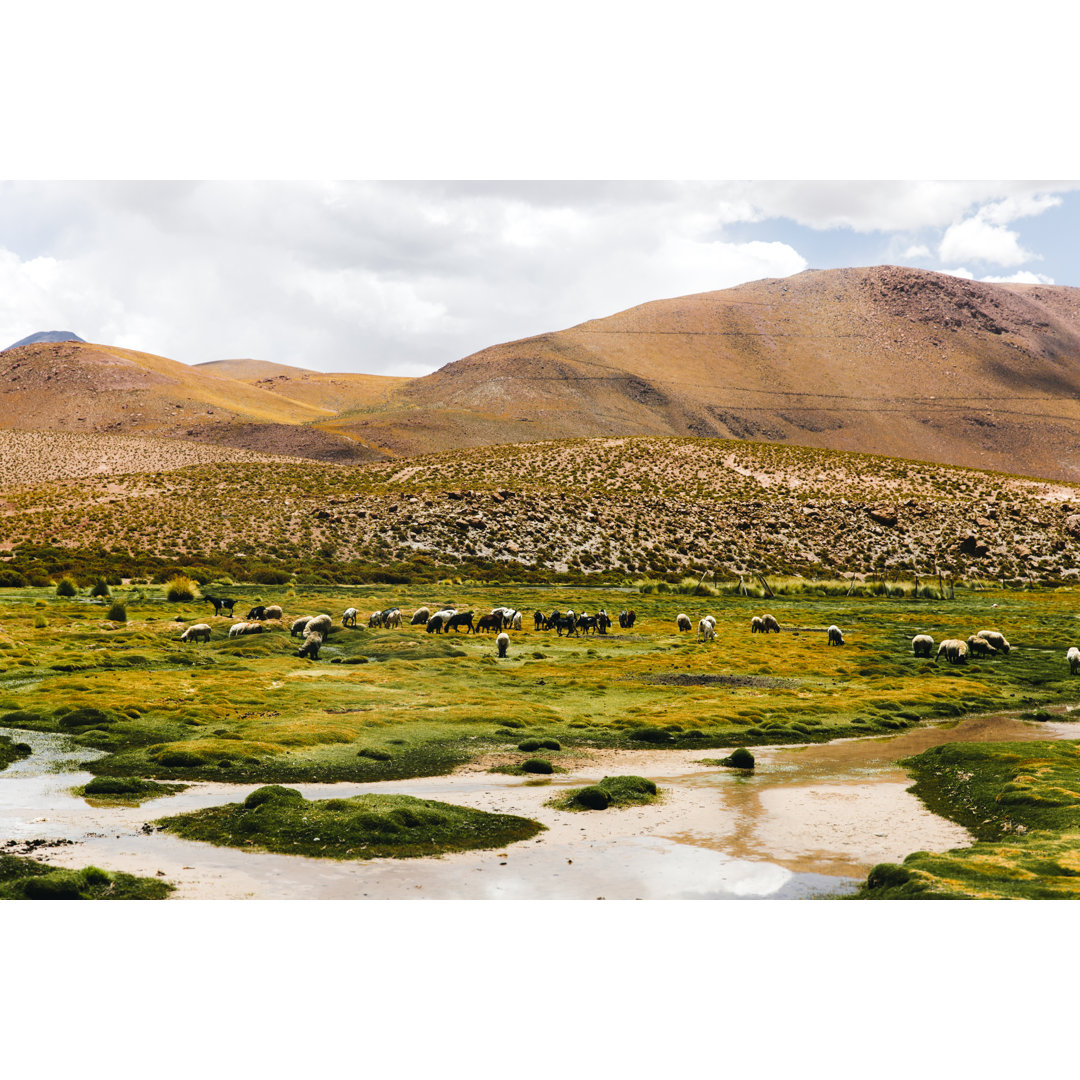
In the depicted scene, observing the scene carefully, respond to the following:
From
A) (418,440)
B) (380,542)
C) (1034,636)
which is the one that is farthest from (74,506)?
(418,440)

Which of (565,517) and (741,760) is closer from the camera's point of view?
(741,760)

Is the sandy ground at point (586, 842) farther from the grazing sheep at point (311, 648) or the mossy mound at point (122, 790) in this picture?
the grazing sheep at point (311, 648)

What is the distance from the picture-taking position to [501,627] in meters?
34.2

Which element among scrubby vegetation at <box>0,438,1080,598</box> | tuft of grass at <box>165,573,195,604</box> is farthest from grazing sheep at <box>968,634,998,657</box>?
tuft of grass at <box>165,573,195,604</box>

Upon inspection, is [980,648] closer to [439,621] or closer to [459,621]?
[459,621]

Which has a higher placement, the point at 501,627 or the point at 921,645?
the point at 501,627

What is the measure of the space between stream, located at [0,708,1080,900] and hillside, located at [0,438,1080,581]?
44056 mm

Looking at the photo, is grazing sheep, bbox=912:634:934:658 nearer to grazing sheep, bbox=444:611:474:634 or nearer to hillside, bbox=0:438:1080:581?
grazing sheep, bbox=444:611:474:634

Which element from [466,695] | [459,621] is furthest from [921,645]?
[466,695]

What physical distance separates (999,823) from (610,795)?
18.6ft

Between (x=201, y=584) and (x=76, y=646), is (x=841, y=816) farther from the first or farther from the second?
(x=201, y=584)

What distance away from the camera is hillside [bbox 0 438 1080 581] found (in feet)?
210

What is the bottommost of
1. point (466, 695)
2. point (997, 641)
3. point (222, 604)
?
point (997, 641)

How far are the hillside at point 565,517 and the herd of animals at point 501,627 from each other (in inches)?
888
